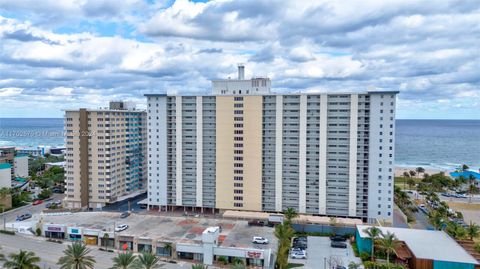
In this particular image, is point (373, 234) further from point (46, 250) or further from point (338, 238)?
point (46, 250)

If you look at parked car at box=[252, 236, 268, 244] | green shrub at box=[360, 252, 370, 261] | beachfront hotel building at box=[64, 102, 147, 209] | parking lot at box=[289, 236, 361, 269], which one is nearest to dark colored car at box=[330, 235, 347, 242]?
parking lot at box=[289, 236, 361, 269]

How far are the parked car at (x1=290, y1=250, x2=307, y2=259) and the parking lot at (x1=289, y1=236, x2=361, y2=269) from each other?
2.33 feet

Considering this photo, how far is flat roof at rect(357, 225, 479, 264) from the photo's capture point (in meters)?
46.6

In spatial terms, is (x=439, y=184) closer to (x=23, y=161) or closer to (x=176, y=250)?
(x=176, y=250)

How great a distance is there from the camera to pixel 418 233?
185 ft

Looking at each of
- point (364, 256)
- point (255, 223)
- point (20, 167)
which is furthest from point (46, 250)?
point (20, 167)

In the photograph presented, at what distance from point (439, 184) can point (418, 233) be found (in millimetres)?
54793

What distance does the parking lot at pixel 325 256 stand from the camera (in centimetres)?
5066

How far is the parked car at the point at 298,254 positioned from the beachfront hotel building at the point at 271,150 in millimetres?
18848

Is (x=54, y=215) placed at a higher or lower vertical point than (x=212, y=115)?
lower

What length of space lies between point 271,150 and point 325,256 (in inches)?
1040

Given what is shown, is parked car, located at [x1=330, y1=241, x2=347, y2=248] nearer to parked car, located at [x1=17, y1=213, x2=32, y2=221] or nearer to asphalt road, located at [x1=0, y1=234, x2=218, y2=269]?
asphalt road, located at [x1=0, y1=234, x2=218, y2=269]

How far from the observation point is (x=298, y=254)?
53656mm

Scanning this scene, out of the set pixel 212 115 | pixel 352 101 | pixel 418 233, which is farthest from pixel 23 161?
pixel 418 233
